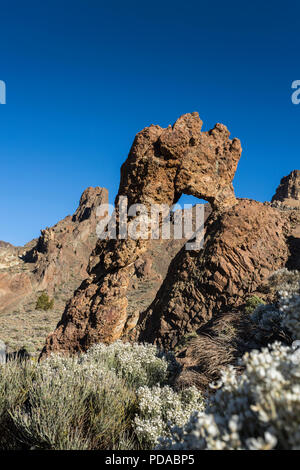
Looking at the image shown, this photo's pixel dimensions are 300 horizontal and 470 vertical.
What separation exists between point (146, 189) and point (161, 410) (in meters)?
6.71

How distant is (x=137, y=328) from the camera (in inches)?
405

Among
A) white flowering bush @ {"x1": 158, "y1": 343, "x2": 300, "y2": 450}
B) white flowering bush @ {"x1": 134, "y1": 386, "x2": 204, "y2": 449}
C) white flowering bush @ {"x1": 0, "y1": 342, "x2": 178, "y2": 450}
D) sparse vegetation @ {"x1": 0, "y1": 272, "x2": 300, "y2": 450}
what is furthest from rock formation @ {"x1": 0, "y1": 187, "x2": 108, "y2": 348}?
white flowering bush @ {"x1": 158, "y1": 343, "x2": 300, "y2": 450}

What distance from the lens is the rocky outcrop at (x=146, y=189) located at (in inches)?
373

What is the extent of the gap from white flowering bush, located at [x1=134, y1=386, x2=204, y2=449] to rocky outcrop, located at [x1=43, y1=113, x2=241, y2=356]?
4.84 meters

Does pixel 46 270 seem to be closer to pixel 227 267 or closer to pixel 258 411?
pixel 227 267

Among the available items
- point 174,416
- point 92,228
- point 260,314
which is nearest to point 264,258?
point 260,314

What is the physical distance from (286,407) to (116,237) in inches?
349

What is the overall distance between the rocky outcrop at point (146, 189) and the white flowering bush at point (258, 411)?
7.36m

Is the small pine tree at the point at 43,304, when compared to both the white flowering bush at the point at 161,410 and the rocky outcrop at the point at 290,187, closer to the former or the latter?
the white flowering bush at the point at 161,410

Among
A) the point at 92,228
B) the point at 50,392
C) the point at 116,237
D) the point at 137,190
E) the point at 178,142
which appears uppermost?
the point at 92,228

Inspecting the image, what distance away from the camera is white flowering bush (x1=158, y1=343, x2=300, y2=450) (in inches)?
68.9

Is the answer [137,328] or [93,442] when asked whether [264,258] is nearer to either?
[137,328]

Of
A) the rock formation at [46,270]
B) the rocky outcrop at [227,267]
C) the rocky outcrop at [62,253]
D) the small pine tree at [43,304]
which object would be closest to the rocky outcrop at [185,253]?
the rocky outcrop at [227,267]

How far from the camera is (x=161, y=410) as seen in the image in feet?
15.3
